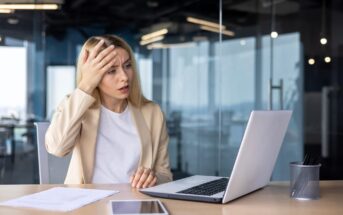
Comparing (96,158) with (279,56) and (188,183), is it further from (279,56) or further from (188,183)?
(279,56)

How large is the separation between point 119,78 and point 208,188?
19.0 inches

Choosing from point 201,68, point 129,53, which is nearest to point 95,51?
point 129,53

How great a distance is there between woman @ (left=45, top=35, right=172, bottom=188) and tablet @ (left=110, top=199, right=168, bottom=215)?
0.24 metres

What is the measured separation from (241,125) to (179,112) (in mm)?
863

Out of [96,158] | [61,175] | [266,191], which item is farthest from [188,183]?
[61,175]

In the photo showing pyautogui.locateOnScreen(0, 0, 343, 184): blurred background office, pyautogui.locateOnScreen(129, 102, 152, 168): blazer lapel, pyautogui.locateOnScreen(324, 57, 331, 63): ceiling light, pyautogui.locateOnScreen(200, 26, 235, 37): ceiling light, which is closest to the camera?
pyautogui.locateOnScreen(129, 102, 152, 168): blazer lapel

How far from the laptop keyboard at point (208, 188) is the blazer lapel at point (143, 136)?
311mm

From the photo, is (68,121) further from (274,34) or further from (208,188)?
(274,34)

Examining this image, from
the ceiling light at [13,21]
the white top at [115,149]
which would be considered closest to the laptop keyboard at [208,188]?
the white top at [115,149]

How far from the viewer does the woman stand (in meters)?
1.51

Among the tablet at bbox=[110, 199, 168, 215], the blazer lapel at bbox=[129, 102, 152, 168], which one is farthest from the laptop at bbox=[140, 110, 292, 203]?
the blazer lapel at bbox=[129, 102, 152, 168]

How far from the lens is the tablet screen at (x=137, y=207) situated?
1.09 m

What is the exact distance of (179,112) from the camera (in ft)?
19.7

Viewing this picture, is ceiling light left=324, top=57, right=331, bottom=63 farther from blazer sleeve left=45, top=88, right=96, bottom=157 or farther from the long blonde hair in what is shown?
blazer sleeve left=45, top=88, right=96, bottom=157
